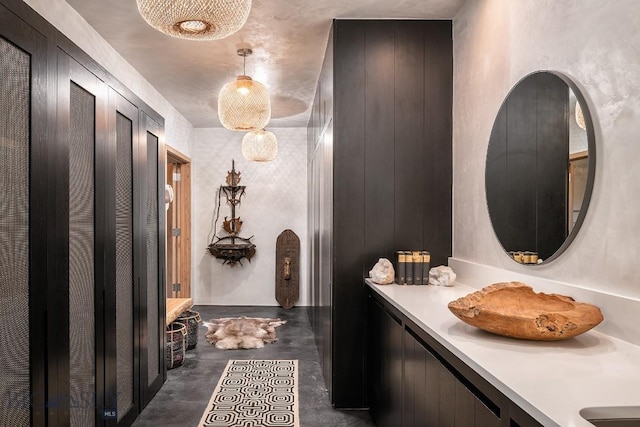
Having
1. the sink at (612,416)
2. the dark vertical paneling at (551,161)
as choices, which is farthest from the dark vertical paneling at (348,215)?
the sink at (612,416)

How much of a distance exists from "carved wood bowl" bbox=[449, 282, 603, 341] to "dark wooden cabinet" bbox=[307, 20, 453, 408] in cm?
133

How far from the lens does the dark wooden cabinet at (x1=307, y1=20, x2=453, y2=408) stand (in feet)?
9.82

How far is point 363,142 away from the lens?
9.82 feet

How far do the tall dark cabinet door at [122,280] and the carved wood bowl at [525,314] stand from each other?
187 cm

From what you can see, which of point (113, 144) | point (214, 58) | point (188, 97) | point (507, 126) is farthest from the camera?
point (188, 97)

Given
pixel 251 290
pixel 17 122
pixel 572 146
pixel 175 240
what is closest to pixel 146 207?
pixel 17 122

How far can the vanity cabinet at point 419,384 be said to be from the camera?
1.22 m

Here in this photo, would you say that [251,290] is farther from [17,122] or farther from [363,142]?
[17,122]

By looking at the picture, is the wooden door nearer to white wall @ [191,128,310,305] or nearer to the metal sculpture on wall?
white wall @ [191,128,310,305]

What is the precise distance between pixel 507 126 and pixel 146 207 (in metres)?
2.25

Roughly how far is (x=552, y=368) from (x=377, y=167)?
6.47 feet

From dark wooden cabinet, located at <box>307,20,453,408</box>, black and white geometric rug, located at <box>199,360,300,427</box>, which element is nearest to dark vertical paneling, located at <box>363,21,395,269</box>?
dark wooden cabinet, located at <box>307,20,453,408</box>

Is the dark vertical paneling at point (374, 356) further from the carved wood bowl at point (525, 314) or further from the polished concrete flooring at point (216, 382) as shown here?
the carved wood bowl at point (525, 314)

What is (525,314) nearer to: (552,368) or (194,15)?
(552,368)
